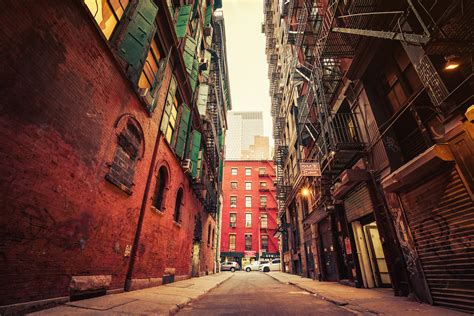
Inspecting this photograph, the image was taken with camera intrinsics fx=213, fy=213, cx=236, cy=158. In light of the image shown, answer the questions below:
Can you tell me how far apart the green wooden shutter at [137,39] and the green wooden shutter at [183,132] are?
4.68 meters

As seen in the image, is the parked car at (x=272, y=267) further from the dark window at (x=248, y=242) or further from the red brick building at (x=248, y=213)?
the dark window at (x=248, y=242)

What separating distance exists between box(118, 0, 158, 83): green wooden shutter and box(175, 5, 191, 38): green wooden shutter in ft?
12.3

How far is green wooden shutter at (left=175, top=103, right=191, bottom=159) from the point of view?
11719 mm

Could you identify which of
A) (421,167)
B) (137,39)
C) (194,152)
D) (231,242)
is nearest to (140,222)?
(137,39)

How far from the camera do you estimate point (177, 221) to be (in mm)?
12070

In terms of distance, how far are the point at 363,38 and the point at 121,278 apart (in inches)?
433

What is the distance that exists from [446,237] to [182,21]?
559 inches

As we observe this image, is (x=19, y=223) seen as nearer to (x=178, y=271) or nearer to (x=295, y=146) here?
(x=178, y=271)

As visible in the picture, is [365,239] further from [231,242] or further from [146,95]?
[231,242]

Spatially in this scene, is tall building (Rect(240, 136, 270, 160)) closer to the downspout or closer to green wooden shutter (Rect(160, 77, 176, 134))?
green wooden shutter (Rect(160, 77, 176, 134))

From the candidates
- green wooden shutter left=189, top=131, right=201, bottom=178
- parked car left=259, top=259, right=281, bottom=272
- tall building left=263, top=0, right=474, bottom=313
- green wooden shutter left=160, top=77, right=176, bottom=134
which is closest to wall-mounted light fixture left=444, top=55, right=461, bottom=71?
A: tall building left=263, top=0, right=474, bottom=313

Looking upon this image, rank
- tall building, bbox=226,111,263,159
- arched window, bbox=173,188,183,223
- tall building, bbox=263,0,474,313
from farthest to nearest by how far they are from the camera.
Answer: tall building, bbox=226,111,263,159 < arched window, bbox=173,188,183,223 < tall building, bbox=263,0,474,313

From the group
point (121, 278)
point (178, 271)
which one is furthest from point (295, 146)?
point (121, 278)

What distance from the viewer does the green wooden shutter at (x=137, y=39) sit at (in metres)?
6.84
